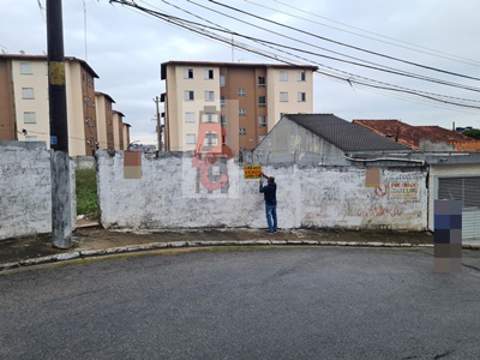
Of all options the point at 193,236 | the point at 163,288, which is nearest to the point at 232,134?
the point at 193,236

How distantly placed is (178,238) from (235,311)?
4.92 m

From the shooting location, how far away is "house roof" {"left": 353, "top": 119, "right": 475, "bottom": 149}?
28805 mm

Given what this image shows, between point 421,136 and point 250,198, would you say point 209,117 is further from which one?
point 250,198

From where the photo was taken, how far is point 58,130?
299 inches

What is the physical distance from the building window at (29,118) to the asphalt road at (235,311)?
42932 mm

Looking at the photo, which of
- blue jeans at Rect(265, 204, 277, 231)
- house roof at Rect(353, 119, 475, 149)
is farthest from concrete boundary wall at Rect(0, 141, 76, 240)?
house roof at Rect(353, 119, 475, 149)

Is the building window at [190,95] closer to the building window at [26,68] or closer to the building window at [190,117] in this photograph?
A: the building window at [190,117]

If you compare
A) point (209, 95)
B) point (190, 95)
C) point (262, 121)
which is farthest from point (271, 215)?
point (262, 121)

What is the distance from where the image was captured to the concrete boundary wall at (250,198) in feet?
32.4

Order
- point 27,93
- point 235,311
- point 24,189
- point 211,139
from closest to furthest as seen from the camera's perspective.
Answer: point 235,311, point 24,189, point 211,139, point 27,93

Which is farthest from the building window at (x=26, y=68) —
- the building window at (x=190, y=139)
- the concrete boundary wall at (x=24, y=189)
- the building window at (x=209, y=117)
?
the concrete boundary wall at (x=24, y=189)

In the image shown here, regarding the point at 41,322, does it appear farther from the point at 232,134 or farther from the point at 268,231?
the point at 232,134

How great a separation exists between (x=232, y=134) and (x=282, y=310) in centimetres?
4401

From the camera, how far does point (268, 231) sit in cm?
1096
